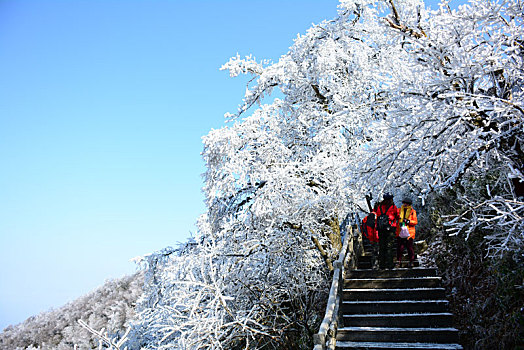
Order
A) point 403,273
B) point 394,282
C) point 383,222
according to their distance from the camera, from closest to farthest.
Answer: point 394,282, point 403,273, point 383,222

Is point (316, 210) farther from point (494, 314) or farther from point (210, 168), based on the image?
point (494, 314)

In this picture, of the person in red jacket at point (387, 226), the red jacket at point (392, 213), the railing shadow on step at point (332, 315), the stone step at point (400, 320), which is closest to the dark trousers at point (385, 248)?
the person in red jacket at point (387, 226)

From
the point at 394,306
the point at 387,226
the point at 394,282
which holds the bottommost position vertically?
the point at 394,306

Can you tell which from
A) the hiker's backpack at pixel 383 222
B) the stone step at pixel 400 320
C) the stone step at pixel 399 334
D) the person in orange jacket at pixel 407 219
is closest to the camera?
the stone step at pixel 399 334

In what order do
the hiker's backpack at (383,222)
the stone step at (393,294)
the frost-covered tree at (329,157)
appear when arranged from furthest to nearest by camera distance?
the hiker's backpack at (383,222) → the stone step at (393,294) → the frost-covered tree at (329,157)

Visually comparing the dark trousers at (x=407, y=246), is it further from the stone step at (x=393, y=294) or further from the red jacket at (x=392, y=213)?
the stone step at (x=393, y=294)

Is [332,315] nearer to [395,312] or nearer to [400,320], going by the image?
[400,320]

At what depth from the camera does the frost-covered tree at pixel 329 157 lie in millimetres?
5348

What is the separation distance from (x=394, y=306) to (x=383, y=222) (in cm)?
198

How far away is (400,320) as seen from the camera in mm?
7535

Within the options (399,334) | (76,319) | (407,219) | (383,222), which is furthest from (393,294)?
(76,319)

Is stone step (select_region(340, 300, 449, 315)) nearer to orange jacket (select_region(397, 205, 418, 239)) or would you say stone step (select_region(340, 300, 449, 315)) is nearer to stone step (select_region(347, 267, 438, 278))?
stone step (select_region(347, 267, 438, 278))

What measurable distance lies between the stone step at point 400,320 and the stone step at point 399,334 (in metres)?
0.17

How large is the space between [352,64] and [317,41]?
1273 mm
